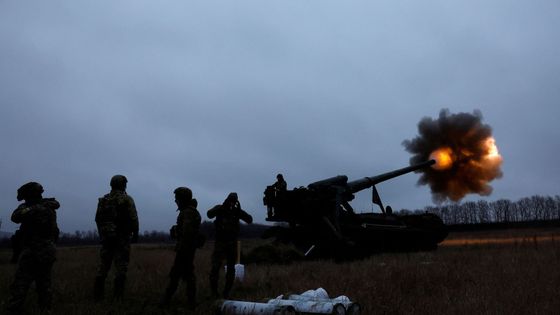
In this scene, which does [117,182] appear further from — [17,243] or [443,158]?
[443,158]

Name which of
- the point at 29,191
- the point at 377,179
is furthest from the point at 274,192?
the point at 29,191

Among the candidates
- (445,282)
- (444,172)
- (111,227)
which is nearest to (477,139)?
(444,172)

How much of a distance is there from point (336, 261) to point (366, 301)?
27.0ft

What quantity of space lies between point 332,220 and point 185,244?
9.28 m

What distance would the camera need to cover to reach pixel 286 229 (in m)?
16.7

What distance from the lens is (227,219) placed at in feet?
26.8

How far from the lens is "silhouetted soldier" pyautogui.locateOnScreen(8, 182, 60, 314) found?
6258 mm

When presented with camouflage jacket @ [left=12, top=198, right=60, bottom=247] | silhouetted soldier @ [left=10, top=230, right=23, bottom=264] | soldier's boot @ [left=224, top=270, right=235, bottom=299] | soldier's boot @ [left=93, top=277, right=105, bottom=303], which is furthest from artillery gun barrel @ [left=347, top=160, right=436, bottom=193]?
silhouetted soldier @ [left=10, top=230, right=23, bottom=264]

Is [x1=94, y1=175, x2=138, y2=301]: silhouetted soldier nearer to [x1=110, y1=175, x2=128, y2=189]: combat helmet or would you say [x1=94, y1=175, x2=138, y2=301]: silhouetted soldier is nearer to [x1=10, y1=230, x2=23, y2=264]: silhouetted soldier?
[x1=110, y1=175, x2=128, y2=189]: combat helmet

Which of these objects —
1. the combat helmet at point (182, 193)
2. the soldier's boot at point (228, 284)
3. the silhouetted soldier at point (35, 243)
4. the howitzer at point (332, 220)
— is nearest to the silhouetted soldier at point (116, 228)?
the combat helmet at point (182, 193)

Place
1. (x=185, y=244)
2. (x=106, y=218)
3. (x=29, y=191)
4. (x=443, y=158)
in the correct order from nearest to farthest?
(x=29, y=191) < (x=185, y=244) < (x=106, y=218) < (x=443, y=158)

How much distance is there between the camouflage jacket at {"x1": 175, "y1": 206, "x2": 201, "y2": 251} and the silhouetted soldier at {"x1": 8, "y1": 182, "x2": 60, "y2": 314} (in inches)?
66.2

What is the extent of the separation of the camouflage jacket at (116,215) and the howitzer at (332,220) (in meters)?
8.45

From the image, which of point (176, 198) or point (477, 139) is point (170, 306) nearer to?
point (176, 198)
